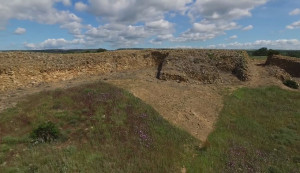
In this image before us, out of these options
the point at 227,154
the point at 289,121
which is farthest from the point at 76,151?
the point at 289,121

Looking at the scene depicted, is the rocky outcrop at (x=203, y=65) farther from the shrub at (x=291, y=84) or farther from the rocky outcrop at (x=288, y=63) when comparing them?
the rocky outcrop at (x=288, y=63)

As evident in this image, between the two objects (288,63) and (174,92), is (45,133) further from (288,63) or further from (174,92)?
(288,63)

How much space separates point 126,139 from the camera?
970 centimetres

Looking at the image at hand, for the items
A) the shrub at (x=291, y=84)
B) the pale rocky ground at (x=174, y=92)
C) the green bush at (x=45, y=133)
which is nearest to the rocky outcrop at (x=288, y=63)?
the shrub at (x=291, y=84)

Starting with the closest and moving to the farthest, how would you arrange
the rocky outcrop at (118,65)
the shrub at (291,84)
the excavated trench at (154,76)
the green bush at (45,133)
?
1. the green bush at (45,133)
2. the excavated trench at (154,76)
3. the rocky outcrop at (118,65)
4. the shrub at (291,84)

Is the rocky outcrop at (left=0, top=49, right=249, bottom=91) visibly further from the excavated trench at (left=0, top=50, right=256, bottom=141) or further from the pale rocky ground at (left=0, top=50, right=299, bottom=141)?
the pale rocky ground at (left=0, top=50, right=299, bottom=141)

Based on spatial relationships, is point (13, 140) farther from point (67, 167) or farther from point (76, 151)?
point (67, 167)

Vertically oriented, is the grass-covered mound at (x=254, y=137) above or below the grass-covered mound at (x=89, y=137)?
below

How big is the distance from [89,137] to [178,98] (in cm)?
746

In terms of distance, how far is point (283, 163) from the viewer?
381 inches

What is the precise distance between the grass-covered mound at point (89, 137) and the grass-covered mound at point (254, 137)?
1082mm

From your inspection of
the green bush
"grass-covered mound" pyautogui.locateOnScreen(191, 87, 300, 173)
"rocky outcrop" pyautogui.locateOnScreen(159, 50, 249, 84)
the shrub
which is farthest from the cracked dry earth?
the green bush

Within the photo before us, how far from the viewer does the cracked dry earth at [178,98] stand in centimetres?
1305

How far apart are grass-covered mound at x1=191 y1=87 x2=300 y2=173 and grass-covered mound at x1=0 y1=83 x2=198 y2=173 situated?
108cm
